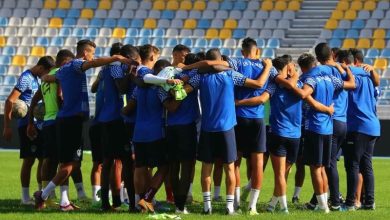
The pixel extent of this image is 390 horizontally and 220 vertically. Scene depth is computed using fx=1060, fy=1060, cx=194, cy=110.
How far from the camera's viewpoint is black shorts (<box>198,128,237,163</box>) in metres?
12.6

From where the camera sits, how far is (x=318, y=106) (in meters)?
13.3

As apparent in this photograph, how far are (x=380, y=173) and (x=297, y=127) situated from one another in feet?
26.5

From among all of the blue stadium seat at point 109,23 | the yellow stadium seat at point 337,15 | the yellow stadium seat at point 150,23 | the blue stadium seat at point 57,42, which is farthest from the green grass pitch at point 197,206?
the blue stadium seat at point 109,23

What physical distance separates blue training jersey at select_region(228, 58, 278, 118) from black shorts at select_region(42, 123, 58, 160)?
7.85ft

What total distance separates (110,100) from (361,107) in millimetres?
3462

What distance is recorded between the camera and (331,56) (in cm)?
1369

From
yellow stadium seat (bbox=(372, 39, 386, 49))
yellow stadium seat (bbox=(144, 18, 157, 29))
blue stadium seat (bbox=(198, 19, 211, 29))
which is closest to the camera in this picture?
yellow stadium seat (bbox=(372, 39, 386, 49))

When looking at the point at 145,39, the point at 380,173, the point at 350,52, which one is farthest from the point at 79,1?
the point at 350,52

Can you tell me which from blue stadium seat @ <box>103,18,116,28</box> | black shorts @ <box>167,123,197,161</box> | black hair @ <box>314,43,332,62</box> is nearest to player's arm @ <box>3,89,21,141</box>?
black shorts @ <box>167,123,197,161</box>

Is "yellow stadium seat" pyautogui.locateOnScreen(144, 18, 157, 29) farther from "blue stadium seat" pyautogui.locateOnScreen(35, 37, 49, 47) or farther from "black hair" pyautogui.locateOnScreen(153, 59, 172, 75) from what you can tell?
"black hair" pyautogui.locateOnScreen(153, 59, 172, 75)

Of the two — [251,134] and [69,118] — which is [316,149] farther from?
[69,118]

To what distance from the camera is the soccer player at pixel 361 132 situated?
14.0 metres

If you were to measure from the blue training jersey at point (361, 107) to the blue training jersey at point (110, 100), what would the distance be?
10.5 ft

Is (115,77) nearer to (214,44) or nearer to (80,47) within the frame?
(80,47)
